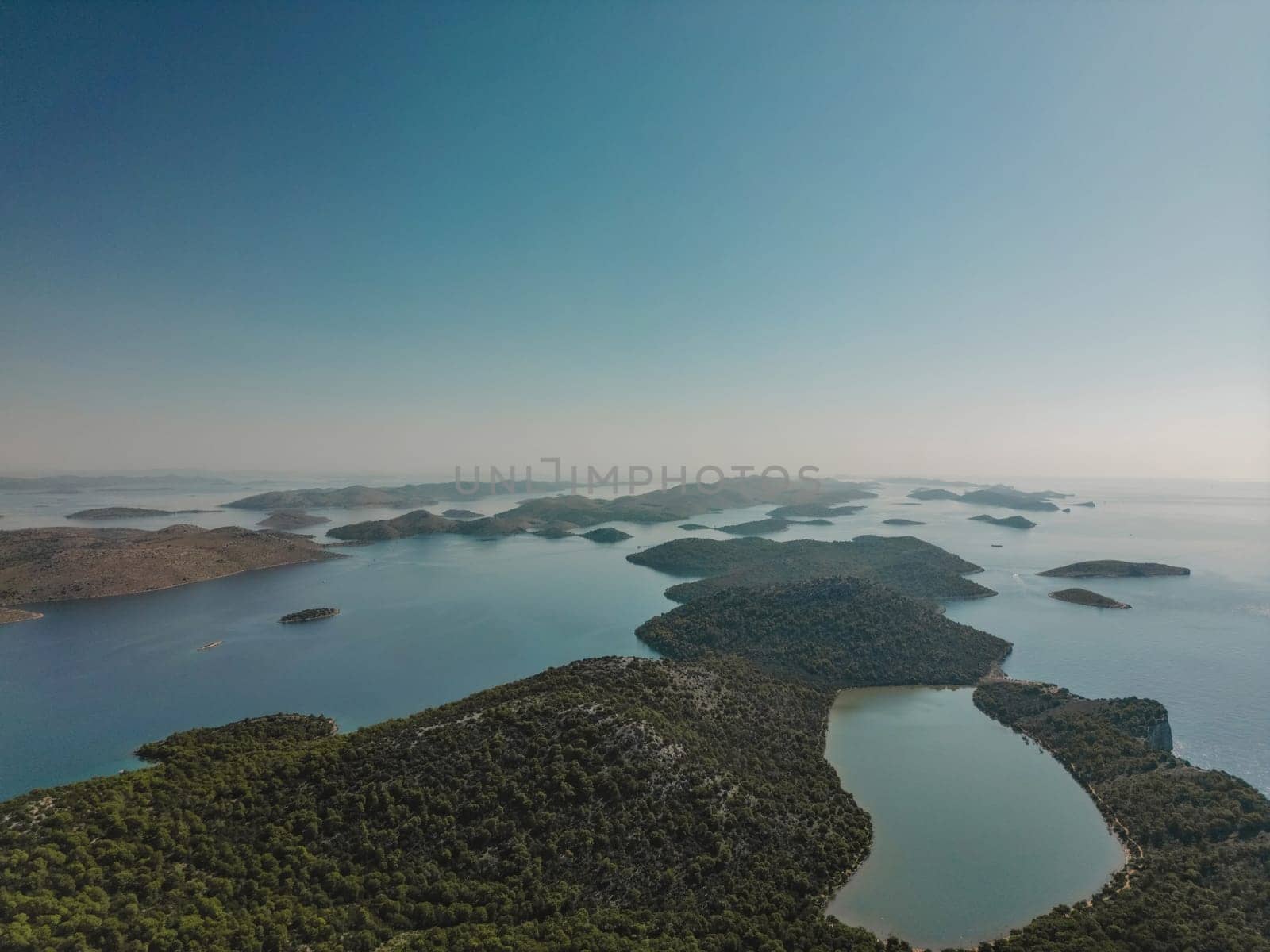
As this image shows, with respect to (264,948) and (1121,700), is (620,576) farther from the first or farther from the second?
(264,948)

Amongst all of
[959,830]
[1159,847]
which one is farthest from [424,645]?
[1159,847]

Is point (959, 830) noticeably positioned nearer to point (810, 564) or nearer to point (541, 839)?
point (541, 839)

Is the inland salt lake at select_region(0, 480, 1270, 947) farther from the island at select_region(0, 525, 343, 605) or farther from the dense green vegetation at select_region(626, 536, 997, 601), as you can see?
the dense green vegetation at select_region(626, 536, 997, 601)

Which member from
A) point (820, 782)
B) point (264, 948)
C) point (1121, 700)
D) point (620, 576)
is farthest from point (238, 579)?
point (1121, 700)

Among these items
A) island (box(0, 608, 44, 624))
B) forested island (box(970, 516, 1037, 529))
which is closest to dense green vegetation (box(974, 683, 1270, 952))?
island (box(0, 608, 44, 624))

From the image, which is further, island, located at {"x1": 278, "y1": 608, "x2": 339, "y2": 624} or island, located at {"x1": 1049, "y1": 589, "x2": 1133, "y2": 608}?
island, located at {"x1": 1049, "y1": 589, "x2": 1133, "y2": 608}
